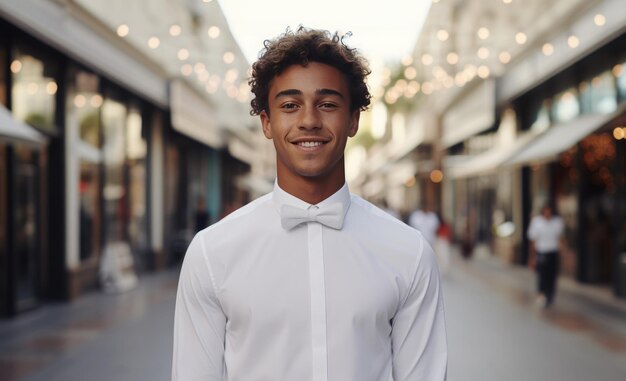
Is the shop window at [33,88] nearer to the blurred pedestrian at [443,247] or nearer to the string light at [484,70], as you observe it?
the blurred pedestrian at [443,247]

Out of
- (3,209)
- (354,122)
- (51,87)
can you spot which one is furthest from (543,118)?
(354,122)

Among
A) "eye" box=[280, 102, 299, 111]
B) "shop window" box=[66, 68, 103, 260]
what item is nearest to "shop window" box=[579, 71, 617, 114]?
"shop window" box=[66, 68, 103, 260]

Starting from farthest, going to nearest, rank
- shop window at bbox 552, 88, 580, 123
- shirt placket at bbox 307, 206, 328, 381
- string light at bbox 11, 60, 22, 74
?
shop window at bbox 552, 88, 580, 123 < string light at bbox 11, 60, 22, 74 < shirt placket at bbox 307, 206, 328, 381

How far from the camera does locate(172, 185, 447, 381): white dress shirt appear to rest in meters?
2.14

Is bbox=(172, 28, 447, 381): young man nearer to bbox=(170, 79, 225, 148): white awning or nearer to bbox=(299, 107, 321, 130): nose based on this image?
bbox=(299, 107, 321, 130): nose

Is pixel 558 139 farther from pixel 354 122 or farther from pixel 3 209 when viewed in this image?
pixel 354 122

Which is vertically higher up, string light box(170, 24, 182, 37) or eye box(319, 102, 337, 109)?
string light box(170, 24, 182, 37)

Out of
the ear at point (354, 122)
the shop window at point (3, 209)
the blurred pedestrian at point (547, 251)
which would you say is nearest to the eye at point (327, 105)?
the ear at point (354, 122)

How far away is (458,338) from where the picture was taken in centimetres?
1039

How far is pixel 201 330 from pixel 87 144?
15.1 meters

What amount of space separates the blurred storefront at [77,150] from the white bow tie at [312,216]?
744cm

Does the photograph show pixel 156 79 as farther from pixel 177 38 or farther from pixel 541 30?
pixel 541 30

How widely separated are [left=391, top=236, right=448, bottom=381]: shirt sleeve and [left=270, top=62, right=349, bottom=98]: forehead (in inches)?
19.7

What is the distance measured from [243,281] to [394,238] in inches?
16.3
